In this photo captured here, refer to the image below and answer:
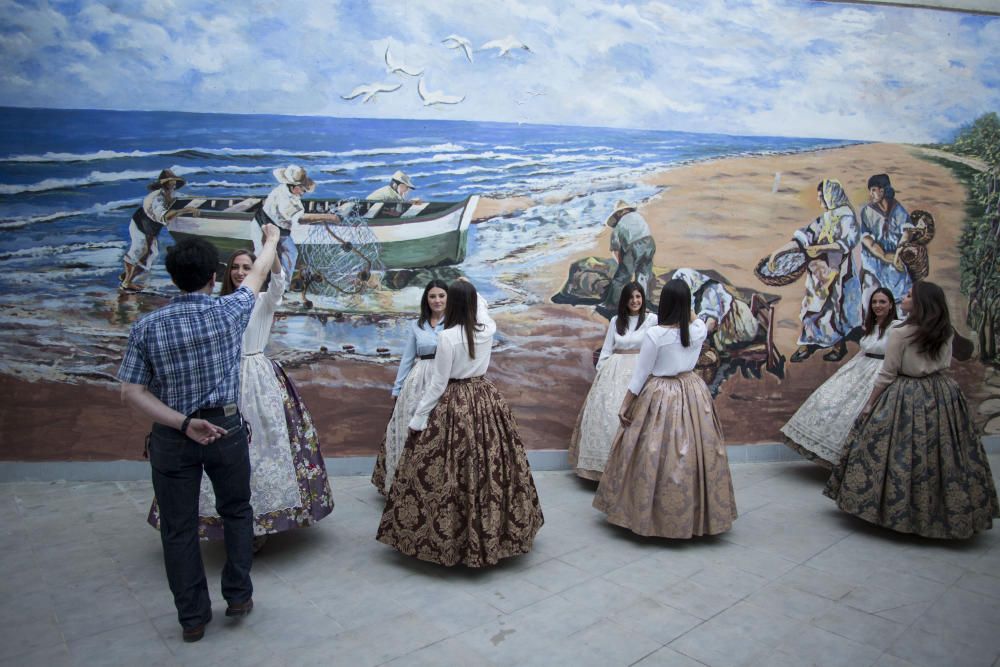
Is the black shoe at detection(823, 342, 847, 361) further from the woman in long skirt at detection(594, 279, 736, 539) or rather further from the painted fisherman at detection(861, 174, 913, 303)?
the woman in long skirt at detection(594, 279, 736, 539)

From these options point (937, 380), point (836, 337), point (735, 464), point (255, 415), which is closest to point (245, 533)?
point (255, 415)

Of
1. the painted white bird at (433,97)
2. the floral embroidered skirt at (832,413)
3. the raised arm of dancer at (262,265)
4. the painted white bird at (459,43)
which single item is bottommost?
the floral embroidered skirt at (832,413)

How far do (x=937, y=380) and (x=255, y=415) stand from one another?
4.02 m

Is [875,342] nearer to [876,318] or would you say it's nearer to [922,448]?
[876,318]

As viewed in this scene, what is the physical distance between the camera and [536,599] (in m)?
3.08

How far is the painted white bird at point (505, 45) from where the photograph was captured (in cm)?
536

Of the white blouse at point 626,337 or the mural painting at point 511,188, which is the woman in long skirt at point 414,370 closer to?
the mural painting at point 511,188

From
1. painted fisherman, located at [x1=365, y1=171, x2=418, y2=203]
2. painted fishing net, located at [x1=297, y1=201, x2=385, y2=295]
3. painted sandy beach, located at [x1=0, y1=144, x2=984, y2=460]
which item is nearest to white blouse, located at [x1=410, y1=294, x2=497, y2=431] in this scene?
painted sandy beach, located at [x1=0, y1=144, x2=984, y2=460]

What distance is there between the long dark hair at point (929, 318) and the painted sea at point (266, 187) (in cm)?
245

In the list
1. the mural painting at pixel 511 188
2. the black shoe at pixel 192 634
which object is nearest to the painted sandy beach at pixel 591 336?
the mural painting at pixel 511 188

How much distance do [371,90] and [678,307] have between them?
306 cm

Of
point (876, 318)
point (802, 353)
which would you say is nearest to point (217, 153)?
point (876, 318)

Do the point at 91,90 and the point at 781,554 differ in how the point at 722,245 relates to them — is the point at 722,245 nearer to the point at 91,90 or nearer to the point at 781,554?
the point at 781,554

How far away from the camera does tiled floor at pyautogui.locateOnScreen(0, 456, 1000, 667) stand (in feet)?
8.59
